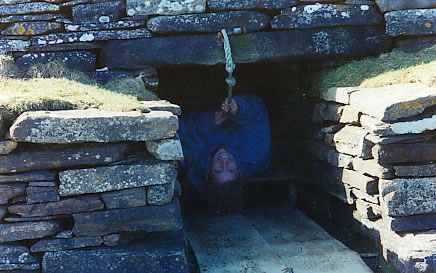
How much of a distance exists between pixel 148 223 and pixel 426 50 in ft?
11.4

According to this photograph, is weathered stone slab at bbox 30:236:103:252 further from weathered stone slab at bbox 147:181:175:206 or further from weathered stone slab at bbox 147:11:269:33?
weathered stone slab at bbox 147:11:269:33

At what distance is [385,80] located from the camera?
4773mm

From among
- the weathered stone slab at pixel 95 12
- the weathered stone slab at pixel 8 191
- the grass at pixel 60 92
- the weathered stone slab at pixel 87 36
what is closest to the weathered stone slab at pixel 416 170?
the grass at pixel 60 92

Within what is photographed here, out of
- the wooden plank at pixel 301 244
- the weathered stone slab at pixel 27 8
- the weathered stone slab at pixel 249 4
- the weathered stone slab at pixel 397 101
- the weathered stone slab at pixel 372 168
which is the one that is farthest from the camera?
the weathered stone slab at pixel 249 4

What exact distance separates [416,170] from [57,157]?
8.43 ft

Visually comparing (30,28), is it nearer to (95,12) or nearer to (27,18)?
Result: (27,18)

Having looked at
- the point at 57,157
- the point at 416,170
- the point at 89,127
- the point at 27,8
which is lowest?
the point at 416,170

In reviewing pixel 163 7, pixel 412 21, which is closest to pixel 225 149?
pixel 163 7

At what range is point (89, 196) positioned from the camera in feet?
11.4

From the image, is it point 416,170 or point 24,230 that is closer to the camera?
point 24,230

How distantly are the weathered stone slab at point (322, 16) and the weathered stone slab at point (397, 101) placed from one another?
133cm

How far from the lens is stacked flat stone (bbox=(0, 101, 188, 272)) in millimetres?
3422

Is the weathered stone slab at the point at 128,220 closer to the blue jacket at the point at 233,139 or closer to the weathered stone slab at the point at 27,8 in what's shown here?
the blue jacket at the point at 233,139

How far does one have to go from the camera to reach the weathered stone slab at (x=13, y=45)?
17.4 ft
